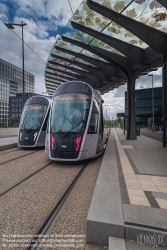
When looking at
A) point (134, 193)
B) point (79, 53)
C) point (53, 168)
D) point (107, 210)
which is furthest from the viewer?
point (79, 53)

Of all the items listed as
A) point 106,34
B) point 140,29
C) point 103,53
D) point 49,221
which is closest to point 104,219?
point 49,221

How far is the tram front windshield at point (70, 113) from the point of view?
284 inches

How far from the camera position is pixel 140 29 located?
10.6 meters

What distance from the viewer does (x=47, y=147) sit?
24.4 ft

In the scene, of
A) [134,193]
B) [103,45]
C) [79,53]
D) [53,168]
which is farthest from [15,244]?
[79,53]

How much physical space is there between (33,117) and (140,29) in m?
8.18

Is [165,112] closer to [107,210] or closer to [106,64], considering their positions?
[106,64]

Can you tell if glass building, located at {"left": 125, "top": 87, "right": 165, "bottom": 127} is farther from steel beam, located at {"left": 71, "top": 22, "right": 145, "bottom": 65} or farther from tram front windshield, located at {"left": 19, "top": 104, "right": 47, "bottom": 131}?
tram front windshield, located at {"left": 19, "top": 104, "right": 47, "bottom": 131}

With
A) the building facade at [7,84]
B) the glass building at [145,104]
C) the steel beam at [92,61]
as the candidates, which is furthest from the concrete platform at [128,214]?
the building facade at [7,84]

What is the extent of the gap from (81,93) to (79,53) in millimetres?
11212

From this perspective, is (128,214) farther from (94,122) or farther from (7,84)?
(7,84)

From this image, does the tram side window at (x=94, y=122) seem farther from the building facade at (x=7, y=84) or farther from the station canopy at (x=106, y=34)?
the building facade at (x=7, y=84)

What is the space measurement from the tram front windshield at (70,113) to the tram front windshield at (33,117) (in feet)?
13.3

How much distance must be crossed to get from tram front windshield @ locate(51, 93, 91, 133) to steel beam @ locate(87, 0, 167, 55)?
5.54 m
